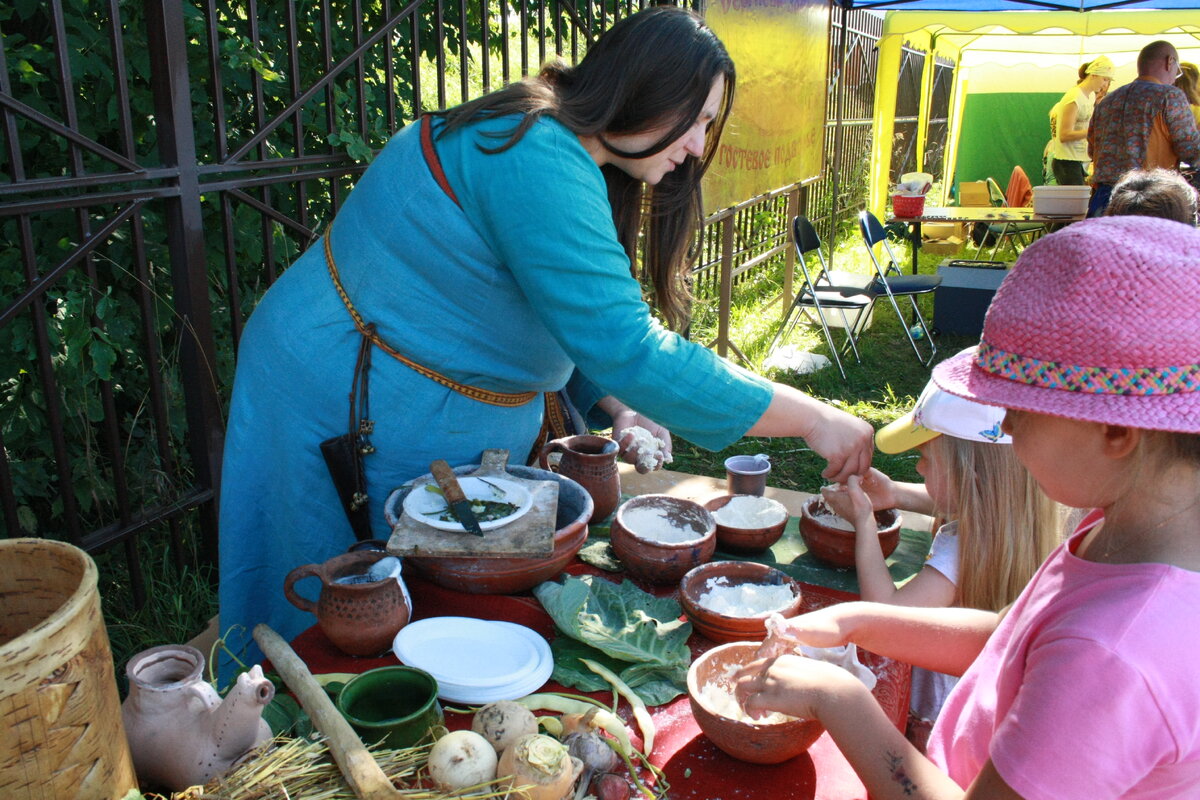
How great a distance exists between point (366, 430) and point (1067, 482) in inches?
55.8

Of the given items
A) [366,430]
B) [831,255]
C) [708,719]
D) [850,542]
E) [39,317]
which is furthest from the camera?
[831,255]

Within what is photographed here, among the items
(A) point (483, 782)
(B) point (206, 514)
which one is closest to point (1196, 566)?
(A) point (483, 782)

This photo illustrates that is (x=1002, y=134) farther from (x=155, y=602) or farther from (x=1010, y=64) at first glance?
(x=155, y=602)

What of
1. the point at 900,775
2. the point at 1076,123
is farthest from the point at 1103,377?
the point at 1076,123

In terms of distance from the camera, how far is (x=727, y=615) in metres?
1.66

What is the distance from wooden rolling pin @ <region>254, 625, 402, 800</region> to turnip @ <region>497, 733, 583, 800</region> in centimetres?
15

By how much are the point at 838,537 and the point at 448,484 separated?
965 millimetres

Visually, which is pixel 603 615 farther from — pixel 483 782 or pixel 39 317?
pixel 39 317

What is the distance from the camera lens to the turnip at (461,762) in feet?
3.79

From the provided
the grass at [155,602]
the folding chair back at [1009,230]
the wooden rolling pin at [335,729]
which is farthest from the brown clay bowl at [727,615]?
the folding chair back at [1009,230]

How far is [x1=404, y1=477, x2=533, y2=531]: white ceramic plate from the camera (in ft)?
5.47

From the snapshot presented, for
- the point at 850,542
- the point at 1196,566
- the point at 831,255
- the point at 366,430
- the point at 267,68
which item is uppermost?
the point at 267,68

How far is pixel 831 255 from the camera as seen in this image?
1058cm

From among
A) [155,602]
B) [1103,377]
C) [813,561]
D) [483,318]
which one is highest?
[1103,377]
